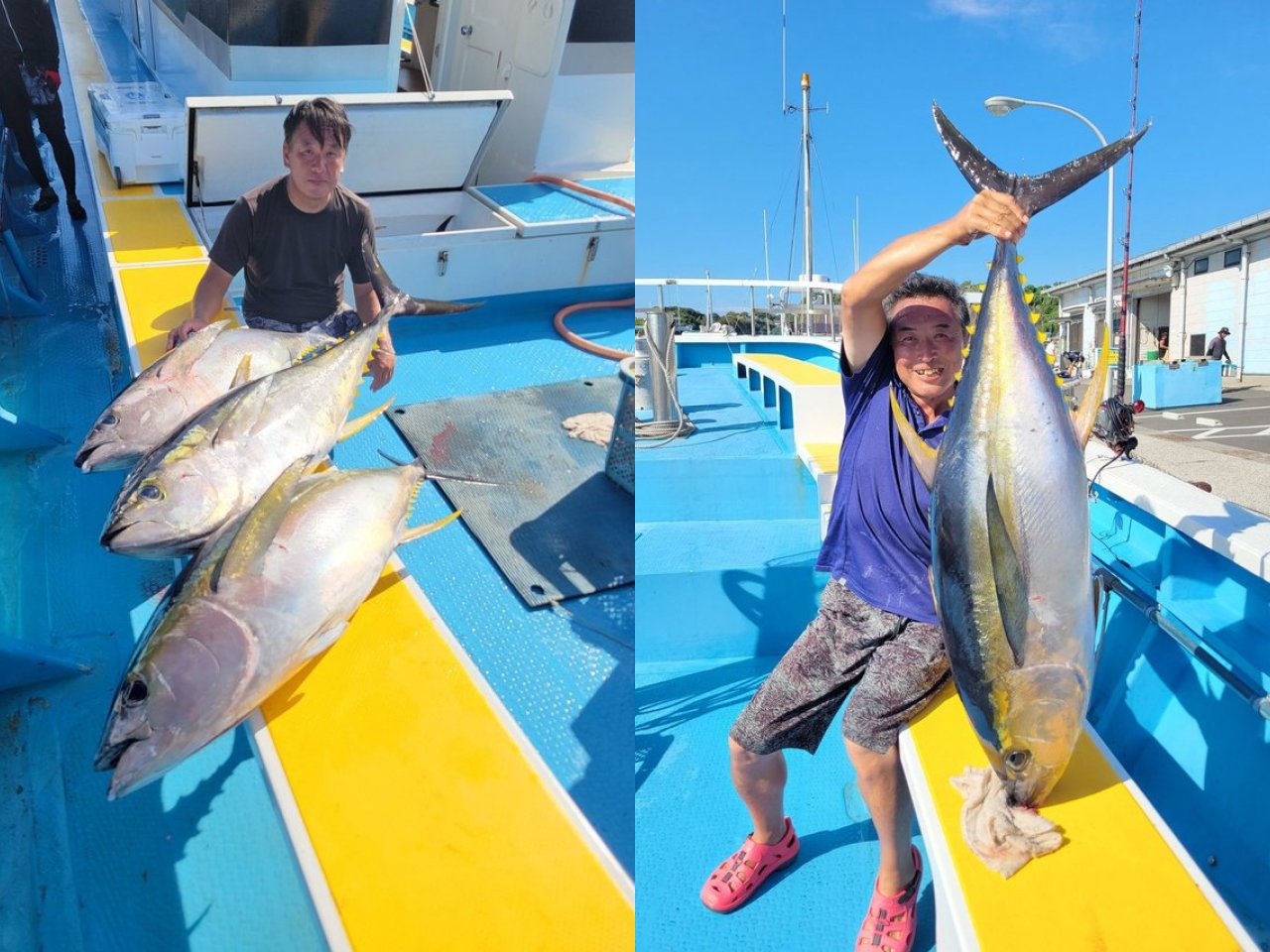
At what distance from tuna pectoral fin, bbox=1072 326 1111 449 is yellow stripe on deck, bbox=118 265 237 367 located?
225cm

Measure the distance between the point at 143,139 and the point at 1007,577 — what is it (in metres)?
4.67

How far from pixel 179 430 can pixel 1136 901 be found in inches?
58.8

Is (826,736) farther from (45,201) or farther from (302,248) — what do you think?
(45,201)

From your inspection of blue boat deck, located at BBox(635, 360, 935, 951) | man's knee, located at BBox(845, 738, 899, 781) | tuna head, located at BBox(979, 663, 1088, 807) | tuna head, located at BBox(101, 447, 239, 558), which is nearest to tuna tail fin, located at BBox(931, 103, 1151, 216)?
tuna head, located at BBox(979, 663, 1088, 807)

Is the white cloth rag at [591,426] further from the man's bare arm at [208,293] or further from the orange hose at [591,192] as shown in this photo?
the orange hose at [591,192]

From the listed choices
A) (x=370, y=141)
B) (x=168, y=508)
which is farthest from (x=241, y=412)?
(x=370, y=141)

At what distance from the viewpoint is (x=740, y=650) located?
2.85 metres

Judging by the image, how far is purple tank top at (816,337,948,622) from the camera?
4.79 ft

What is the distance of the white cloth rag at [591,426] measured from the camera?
311cm

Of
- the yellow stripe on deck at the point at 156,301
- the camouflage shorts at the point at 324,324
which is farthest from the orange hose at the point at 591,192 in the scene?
the camouflage shorts at the point at 324,324

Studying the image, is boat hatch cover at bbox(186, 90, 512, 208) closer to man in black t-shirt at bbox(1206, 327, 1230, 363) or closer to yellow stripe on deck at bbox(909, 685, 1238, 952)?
yellow stripe on deck at bbox(909, 685, 1238, 952)

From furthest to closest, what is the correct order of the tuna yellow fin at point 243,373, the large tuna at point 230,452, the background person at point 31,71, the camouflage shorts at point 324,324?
1. the background person at point 31,71
2. the camouflage shorts at point 324,324
3. the tuna yellow fin at point 243,373
4. the large tuna at point 230,452

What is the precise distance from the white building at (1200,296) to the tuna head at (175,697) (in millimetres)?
14989

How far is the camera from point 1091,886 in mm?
1185
